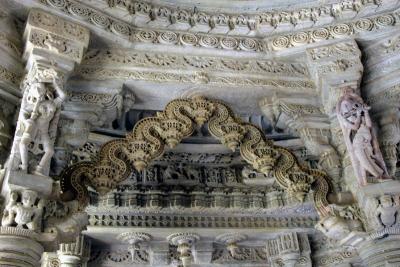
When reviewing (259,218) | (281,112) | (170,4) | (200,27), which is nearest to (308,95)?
(281,112)

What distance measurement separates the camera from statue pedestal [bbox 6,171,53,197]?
396 centimetres

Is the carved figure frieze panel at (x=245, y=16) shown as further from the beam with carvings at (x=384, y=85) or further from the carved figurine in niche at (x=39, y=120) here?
the carved figurine in niche at (x=39, y=120)

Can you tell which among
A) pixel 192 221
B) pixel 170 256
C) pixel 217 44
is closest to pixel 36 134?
pixel 217 44

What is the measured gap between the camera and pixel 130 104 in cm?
541

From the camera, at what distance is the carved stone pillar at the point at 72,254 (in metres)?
6.65

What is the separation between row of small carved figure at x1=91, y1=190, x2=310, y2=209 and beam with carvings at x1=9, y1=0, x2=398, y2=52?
2.57m

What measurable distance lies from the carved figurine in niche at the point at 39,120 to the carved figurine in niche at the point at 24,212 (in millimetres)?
249

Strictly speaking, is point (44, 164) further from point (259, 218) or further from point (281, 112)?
point (259, 218)

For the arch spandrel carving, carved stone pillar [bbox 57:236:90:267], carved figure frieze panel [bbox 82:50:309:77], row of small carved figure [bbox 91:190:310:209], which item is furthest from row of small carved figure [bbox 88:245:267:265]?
carved figure frieze panel [bbox 82:50:309:77]

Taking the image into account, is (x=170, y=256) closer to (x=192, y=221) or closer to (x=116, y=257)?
(x=192, y=221)

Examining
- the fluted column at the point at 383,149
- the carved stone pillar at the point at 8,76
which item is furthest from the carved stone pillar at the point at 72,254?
the fluted column at the point at 383,149

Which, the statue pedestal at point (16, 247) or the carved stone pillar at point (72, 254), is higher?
the carved stone pillar at point (72, 254)

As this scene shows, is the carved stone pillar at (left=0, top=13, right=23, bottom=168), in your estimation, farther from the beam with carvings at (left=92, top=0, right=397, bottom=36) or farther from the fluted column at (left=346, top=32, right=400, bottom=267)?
the fluted column at (left=346, top=32, right=400, bottom=267)

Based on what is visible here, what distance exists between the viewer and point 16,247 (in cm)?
383
